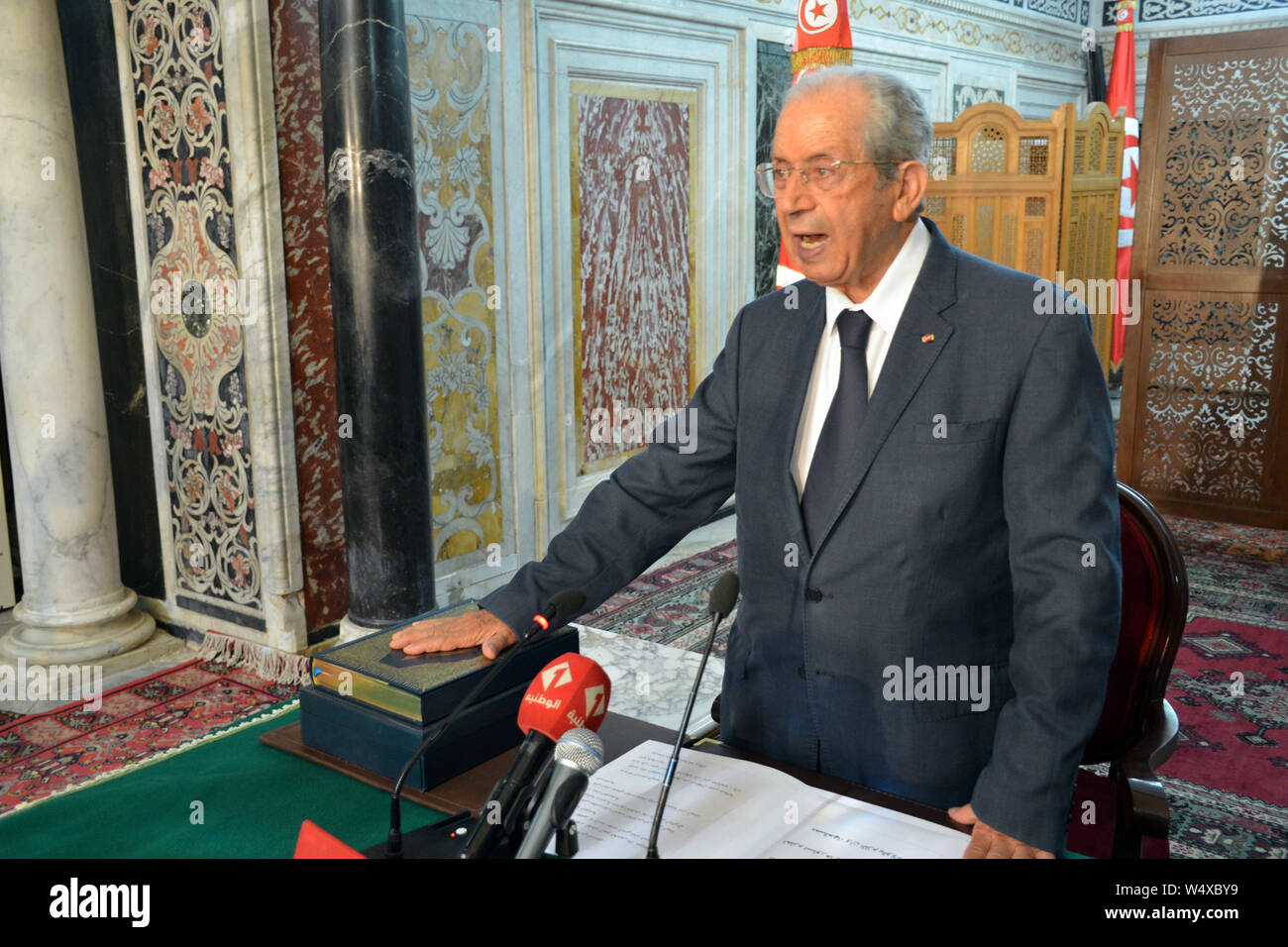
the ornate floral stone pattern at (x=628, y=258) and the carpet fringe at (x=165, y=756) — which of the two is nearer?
the carpet fringe at (x=165, y=756)

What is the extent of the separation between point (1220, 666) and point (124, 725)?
12.3 ft

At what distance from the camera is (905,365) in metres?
1.57

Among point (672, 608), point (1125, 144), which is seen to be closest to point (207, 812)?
point (672, 608)

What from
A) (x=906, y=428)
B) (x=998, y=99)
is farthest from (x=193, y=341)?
(x=998, y=99)

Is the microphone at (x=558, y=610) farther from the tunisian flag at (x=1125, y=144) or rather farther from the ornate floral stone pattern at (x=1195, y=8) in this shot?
the ornate floral stone pattern at (x=1195, y=8)

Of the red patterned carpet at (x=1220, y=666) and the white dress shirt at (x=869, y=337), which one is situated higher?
the white dress shirt at (x=869, y=337)

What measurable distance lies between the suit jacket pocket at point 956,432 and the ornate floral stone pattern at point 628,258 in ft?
12.0

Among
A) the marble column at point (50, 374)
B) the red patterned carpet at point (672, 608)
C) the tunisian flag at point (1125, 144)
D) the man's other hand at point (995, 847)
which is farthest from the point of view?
the tunisian flag at point (1125, 144)

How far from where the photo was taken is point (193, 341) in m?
3.97

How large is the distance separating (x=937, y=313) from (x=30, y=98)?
11.0ft

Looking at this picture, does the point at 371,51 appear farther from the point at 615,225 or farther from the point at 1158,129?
the point at 1158,129

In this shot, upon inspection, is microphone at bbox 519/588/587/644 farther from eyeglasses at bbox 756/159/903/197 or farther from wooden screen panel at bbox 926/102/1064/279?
wooden screen panel at bbox 926/102/1064/279

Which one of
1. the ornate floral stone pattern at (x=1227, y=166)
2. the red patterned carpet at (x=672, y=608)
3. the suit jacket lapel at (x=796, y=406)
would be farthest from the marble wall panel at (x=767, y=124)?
the suit jacket lapel at (x=796, y=406)

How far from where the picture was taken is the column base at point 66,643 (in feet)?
12.8
